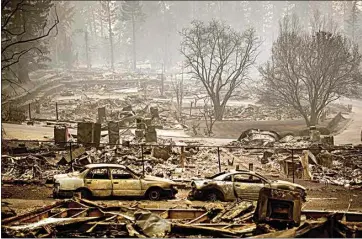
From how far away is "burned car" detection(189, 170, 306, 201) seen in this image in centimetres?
766

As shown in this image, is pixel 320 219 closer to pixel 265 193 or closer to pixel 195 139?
pixel 265 193

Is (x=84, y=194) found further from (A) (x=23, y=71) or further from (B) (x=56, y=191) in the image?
(A) (x=23, y=71)

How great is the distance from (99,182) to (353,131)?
5.84 meters

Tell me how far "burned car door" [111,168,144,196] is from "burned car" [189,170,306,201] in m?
0.98

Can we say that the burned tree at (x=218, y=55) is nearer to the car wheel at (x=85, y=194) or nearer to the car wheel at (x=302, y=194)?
the car wheel at (x=302, y=194)

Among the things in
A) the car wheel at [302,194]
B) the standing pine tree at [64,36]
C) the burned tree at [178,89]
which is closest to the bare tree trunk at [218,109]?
the burned tree at [178,89]

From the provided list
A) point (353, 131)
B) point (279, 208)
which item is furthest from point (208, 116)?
point (279, 208)

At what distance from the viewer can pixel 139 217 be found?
22.3ft

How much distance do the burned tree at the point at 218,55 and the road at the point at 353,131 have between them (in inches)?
236

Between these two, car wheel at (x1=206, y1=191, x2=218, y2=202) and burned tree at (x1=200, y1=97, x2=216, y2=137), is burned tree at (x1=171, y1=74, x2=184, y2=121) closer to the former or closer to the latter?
burned tree at (x1=200, y1=97, x2=216, y2=137)

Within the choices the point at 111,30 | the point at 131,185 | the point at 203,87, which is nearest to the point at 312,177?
the point at 131,185

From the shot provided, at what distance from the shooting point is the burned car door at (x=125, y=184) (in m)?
7.77

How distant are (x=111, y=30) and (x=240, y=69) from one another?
208 inches

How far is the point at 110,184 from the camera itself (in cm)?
775
